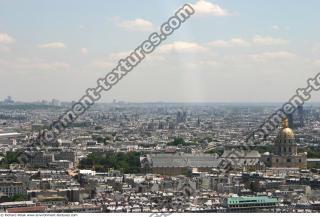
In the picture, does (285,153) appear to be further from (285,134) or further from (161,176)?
(161,176)

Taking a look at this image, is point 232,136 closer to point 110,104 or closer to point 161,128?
point 161,128

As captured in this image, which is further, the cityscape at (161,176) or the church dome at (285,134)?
the church dome at (285,134)

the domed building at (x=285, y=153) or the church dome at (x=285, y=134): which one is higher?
the church dome at (x=285, y=134)

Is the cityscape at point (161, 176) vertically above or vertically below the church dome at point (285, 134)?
below

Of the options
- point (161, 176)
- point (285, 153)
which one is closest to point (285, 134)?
point (285, 153)

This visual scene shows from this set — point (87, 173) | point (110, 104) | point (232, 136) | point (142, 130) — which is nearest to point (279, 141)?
point (87, 173)

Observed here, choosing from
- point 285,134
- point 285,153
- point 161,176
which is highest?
point 285,134

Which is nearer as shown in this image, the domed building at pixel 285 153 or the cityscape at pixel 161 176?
the cityscape at pixel 161 176

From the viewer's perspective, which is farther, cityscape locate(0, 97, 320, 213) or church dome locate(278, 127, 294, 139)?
church dome locate(278, 127, 294, 139)

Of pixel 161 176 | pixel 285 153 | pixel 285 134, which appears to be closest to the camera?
pixel 161 176
